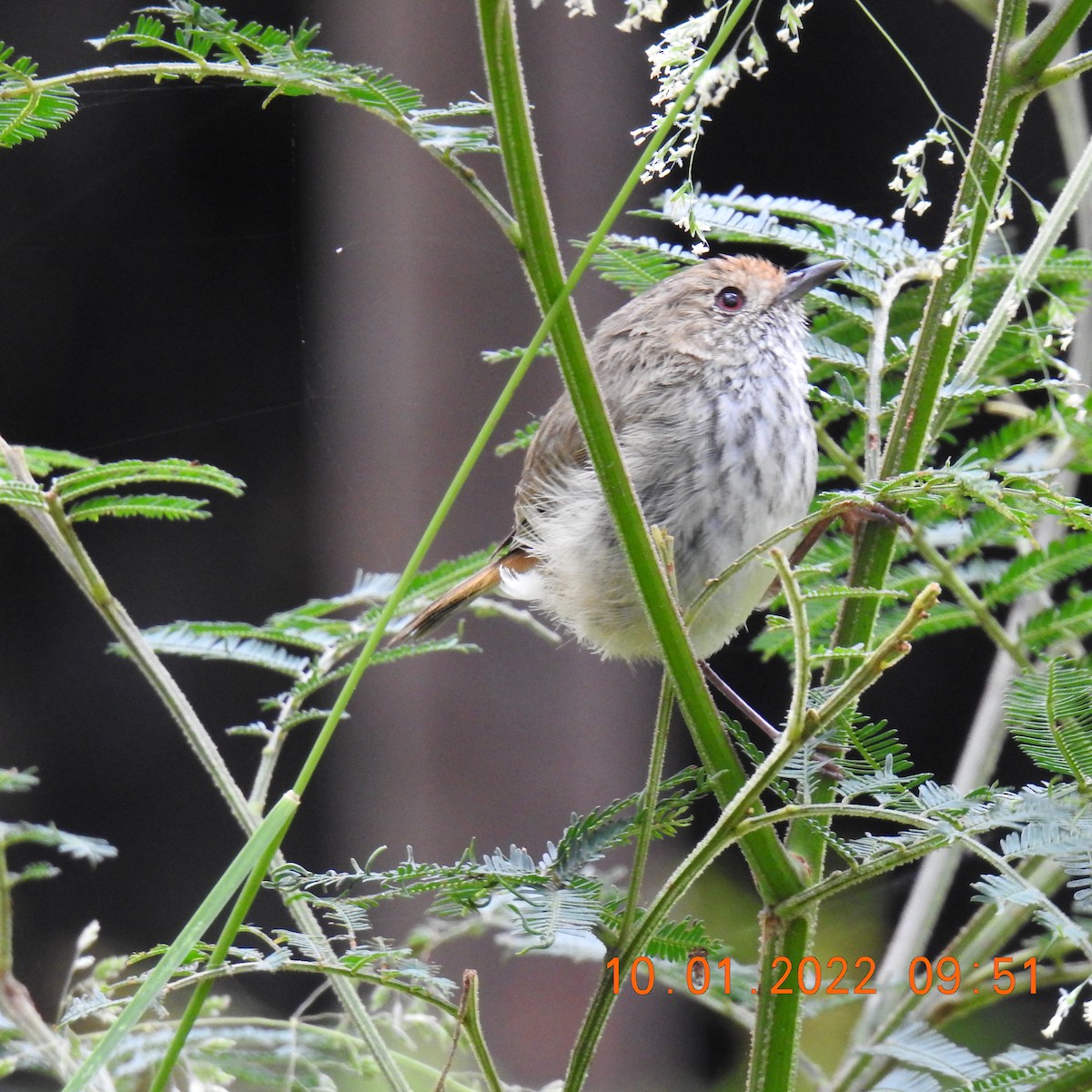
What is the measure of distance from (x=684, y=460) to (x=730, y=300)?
36 centimetres

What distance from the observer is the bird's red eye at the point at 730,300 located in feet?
5.83

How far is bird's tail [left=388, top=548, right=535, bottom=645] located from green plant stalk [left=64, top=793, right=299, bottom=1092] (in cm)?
110

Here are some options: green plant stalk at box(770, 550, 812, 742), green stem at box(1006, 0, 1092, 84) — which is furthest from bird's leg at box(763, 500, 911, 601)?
green stem at box(1006, 0, 1092, 84)

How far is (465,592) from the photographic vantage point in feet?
6.00

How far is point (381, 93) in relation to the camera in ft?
2.76

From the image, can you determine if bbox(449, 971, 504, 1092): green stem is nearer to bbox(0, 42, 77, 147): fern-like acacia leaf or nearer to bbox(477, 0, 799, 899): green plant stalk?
bbox(477, 0, 799, 899): green plant stalk

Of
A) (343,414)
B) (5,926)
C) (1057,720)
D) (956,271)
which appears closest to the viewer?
(1057,720)

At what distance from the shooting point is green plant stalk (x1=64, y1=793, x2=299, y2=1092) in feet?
2.12

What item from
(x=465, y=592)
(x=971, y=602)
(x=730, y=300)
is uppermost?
(x=730, y=300)

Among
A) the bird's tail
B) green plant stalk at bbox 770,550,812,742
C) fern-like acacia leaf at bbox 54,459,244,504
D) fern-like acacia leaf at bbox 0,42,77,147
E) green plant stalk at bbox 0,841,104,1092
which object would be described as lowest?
green plant stalk at bbox 0,841,104,1092

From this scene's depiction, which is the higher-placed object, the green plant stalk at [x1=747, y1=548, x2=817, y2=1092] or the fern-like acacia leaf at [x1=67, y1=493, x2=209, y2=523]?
the fern-like acacia leaf at [x1=67, y1=493, x2=209, y2=523]

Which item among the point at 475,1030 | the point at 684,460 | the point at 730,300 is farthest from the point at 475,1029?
the point at 730,300

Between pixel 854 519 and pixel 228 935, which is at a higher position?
pixel 854 519

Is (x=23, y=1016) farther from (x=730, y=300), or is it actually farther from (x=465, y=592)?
(x=730, y=300)
